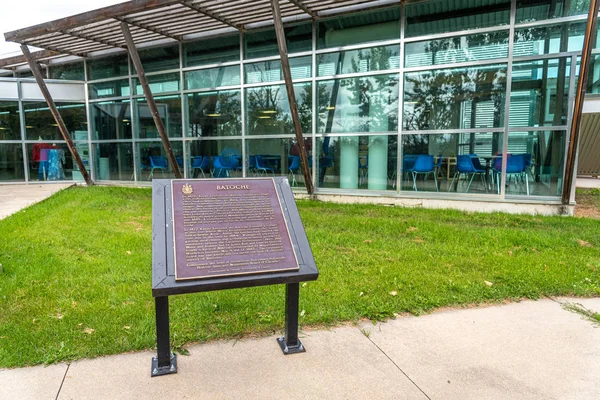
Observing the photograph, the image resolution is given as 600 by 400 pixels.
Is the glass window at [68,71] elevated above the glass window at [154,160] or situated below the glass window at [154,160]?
above

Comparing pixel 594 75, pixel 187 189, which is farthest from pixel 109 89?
pixel 594 75

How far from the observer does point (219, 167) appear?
12.7 meters

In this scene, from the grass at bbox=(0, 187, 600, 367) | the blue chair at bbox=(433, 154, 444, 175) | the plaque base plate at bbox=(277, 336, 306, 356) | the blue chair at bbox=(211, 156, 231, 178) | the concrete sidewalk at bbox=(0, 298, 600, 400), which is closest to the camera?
the concrete sidewalk at bbox=(0, 298, 600, 400)

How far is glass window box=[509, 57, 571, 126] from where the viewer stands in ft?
28.2

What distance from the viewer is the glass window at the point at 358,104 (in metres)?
10.2

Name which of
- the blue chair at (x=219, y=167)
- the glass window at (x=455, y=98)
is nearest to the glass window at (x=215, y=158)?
the blue chair at (x=219, y=167)

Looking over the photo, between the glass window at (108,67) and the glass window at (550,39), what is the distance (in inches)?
468

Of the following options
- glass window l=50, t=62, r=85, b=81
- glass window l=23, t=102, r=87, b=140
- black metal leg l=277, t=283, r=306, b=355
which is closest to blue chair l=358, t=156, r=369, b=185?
black metal leg l=277, t=283, r=306, b=355

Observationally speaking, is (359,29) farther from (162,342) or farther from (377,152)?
(162,342)

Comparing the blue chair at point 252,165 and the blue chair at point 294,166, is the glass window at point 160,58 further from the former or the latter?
the blue chair at point 294,166

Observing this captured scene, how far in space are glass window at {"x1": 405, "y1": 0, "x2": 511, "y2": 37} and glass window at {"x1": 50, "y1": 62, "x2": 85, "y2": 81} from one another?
11908mm

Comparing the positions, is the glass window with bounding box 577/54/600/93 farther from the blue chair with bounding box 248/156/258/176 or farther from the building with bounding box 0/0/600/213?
the blue chair with bounding box 248/156/258/176

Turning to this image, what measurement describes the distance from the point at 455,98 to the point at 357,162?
283cm

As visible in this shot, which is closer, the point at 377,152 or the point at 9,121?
the point at 377,152
